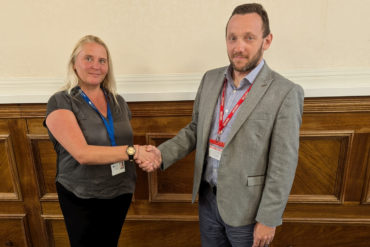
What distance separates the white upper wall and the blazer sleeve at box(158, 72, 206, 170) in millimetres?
389


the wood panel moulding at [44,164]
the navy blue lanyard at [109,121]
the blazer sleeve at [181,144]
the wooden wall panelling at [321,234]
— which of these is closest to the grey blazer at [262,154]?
the blazer sleeve at [181,144]

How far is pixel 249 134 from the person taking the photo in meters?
1.09

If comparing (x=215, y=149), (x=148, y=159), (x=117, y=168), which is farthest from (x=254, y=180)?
(x=117, y=168)

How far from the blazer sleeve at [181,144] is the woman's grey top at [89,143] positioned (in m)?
0.25

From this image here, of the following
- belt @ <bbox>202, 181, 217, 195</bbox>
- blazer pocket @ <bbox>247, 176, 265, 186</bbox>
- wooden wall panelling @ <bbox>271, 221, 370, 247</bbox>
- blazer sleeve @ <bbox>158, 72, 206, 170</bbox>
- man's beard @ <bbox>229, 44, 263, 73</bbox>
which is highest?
man's beard @ <bbox>229, 44, 263, 73</bbox>

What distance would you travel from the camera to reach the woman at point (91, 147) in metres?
1.25

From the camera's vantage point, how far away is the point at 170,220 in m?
2.07

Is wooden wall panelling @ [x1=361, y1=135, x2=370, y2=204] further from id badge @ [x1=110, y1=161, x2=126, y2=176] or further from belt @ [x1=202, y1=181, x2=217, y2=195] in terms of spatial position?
id badge @ [x1=110, y1=161, x2=126, y2=176]

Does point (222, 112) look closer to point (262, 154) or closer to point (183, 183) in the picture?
point (262, 154)

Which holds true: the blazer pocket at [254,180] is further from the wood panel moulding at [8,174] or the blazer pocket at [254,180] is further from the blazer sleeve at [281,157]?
the wood panel moulding at [8,174]

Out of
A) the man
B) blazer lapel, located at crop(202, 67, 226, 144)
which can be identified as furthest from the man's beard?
blazer lapel, located at crop(202, 67, 226, 144)

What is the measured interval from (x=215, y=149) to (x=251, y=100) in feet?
1.02

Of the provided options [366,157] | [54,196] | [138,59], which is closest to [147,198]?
[54,196]

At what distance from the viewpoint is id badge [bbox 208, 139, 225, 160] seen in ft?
3.96
